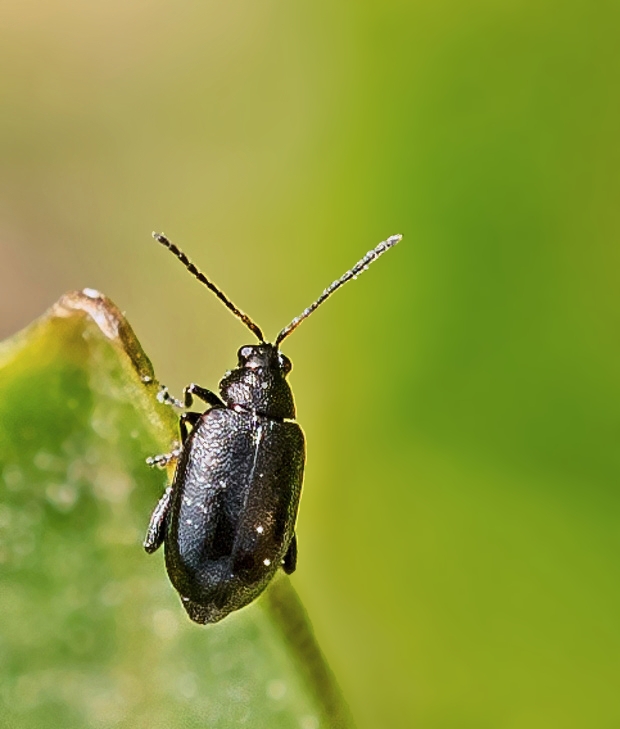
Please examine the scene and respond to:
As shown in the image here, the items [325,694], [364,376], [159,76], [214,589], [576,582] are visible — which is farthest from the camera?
[159,76]

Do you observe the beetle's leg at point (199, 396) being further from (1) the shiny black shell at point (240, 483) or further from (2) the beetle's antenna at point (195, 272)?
(2) the beetle's antenna at point (195, 272)

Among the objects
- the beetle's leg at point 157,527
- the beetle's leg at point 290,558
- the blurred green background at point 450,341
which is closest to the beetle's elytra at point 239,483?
the beetle's leg at point 290,558

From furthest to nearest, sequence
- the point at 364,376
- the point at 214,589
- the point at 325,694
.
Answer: the point at 364,376 < the point at 214,589 < the point at 325,694

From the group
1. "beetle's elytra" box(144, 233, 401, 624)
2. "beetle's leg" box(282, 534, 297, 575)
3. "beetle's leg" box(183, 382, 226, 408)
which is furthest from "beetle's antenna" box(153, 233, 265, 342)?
"beetle's leg" box(282, 534, 297, 575)

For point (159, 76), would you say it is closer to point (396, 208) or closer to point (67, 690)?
point (396, 208)

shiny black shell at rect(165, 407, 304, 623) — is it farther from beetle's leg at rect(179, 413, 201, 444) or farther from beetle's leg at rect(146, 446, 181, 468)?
beetle's leg at rect(146, 446, 181, 468)

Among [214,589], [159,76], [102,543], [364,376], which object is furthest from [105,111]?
[102,543]

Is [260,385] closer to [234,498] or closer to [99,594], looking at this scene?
[234,498]

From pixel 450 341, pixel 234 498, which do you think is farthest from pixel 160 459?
pixel 450 341
